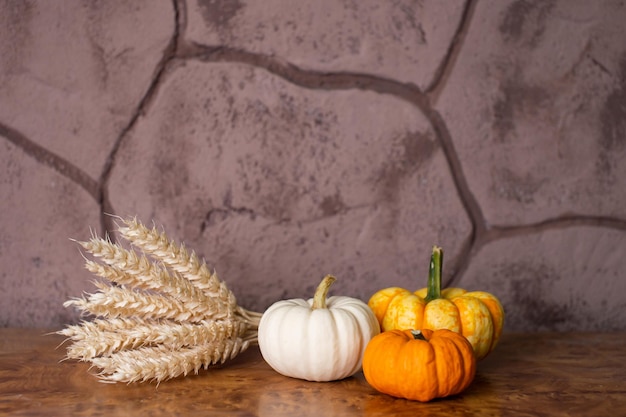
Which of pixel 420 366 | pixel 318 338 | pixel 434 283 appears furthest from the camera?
pixel 434 283

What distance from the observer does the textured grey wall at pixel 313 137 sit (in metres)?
1.74

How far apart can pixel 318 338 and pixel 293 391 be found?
11 cm

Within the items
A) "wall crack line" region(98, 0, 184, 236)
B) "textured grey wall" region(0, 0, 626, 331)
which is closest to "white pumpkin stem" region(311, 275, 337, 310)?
"textured grey wall" region(0, 0, 626, 331)

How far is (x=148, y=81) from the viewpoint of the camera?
174cm

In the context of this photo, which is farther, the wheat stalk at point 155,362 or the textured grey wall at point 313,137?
the textured grey wall at point 313,137

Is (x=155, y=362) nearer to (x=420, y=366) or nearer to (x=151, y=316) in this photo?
(x=151, y=316)

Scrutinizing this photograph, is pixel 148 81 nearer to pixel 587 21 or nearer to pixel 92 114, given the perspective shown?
pixel 92 114

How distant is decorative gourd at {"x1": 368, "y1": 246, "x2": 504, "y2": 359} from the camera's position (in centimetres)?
139

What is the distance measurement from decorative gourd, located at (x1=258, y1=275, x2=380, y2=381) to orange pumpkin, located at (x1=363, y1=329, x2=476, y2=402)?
79 millimetres

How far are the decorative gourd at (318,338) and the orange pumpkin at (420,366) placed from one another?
0.08 metres

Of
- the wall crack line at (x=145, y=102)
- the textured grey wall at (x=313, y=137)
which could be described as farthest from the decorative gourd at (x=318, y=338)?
the wall crack line at (x=145, y=102)

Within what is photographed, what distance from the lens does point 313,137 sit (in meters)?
1.76

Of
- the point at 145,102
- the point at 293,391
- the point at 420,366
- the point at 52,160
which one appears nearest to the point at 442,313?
the point at 420,366

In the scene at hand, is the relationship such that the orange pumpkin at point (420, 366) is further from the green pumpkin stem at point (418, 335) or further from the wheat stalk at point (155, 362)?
the wheat stalk at point (155, 362)
